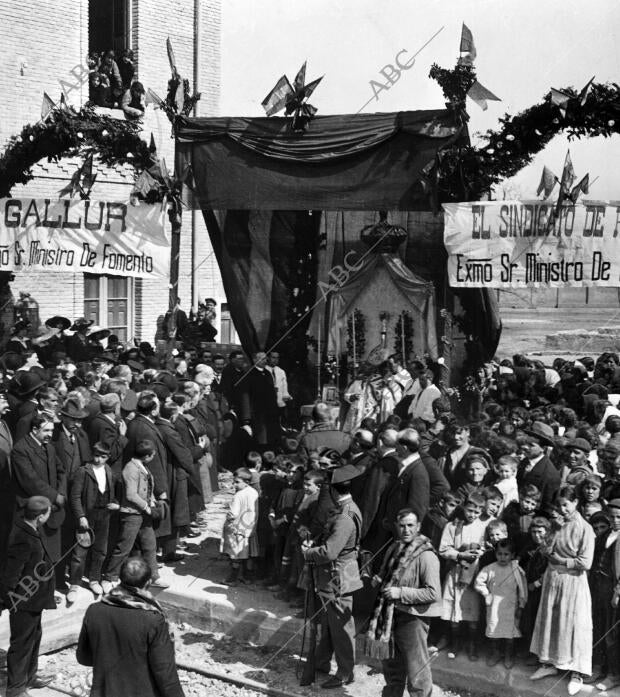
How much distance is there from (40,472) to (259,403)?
4.88m

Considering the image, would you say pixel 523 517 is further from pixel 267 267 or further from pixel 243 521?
pixel 267 267

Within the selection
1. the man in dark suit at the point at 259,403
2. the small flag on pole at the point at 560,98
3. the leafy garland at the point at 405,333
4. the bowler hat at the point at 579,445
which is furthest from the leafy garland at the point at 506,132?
the bowler hat at the point at 579,445

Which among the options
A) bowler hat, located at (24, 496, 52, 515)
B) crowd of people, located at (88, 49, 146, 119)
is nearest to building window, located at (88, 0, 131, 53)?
crowd of people, located at (88, 49, 146, 119)

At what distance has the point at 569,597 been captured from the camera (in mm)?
7016

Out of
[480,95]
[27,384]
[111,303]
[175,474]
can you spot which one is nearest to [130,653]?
[175,474]

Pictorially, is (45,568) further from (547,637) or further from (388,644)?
(547,637)

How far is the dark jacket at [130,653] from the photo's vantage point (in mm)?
5457

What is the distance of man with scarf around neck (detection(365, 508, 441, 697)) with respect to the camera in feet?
21.5

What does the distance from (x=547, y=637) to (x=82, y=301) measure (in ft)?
47.2

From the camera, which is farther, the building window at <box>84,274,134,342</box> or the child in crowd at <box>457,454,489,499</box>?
the building window at <box>84,274,134,342</box>

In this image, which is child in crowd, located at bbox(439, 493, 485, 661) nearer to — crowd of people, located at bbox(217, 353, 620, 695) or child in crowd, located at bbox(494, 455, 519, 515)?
crowd of people, located at bbox(217, 353, 620, 695)

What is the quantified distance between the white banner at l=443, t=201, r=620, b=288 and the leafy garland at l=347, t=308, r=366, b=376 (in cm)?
211

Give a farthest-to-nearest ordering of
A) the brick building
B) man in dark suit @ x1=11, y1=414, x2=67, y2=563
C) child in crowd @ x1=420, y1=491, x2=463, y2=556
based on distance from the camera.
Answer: the brick building → man in dark suit @ x1=11, y1=414, x2=67, y2=563 → child in crowd @ x1=420, y1=491, x2=463, y2=556

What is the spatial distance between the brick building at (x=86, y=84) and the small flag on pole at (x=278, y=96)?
6.34 m
